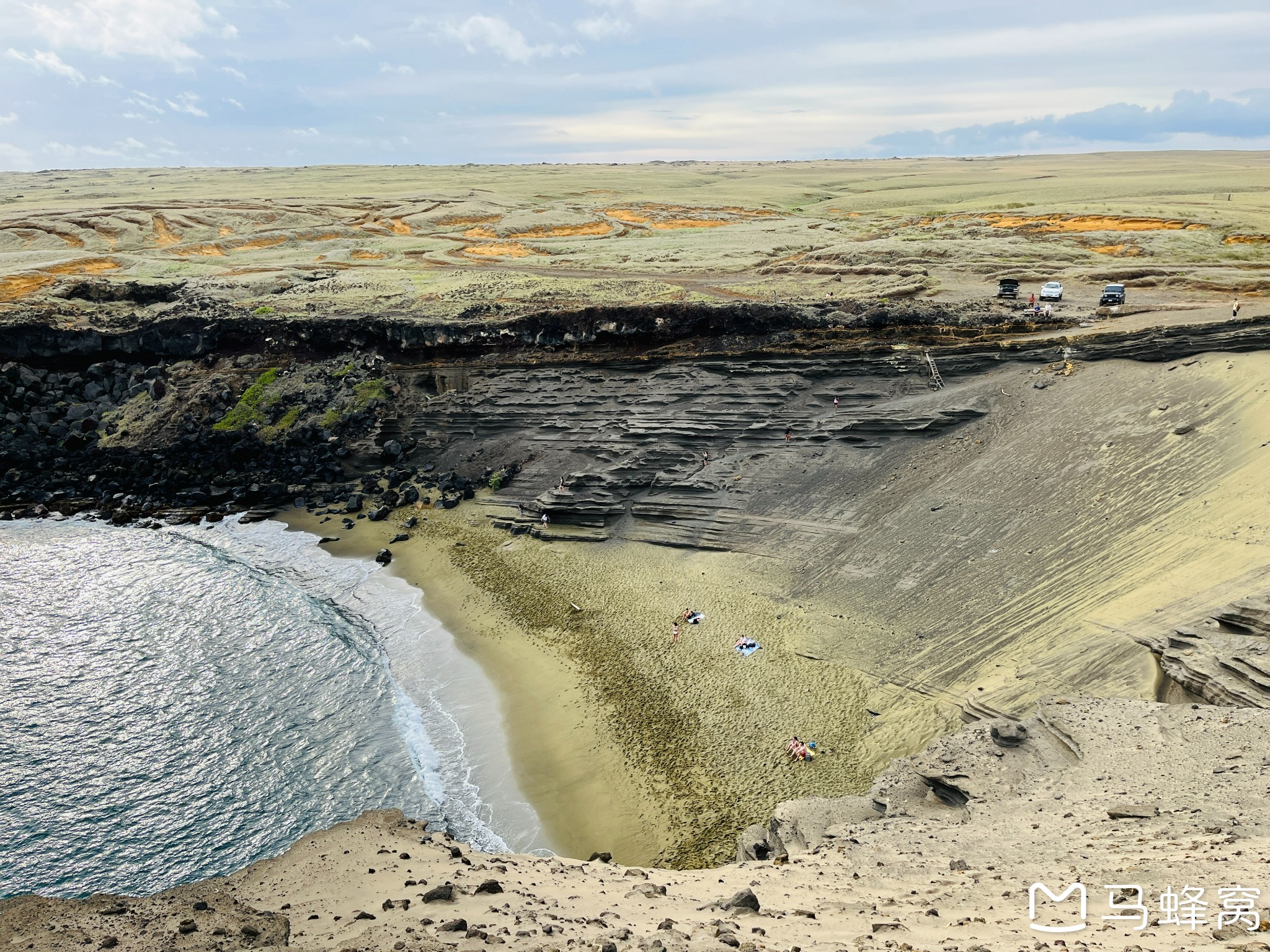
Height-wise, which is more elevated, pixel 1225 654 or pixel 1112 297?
pixel 1112 297

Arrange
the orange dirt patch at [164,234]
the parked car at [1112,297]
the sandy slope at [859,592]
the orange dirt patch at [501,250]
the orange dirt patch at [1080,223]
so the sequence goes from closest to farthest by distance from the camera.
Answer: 1. the sandy slope at [859,592]
2. the parked car at [1112,297]
3. the orange dirt patch at [1080,223]
4. the orange dirt patch at [501,250]
5. the orange dirt patch at [164,234]

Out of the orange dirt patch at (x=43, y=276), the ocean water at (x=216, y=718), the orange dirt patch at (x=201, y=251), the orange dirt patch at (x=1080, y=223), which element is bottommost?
the ocean water at (x=216, y=718)

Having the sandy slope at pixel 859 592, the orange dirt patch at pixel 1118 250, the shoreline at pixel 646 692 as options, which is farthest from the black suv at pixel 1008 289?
the shoreline at pixel 646 692

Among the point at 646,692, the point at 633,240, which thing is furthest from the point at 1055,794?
the point at 633,240

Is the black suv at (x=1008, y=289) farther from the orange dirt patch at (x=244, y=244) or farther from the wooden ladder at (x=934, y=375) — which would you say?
the orange dirt patch at (x=244, y=244)

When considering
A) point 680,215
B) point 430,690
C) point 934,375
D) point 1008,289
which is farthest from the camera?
point 680,215

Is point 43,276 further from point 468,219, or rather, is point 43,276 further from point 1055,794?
point 1055,794

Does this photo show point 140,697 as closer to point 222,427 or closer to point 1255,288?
point 222,427
